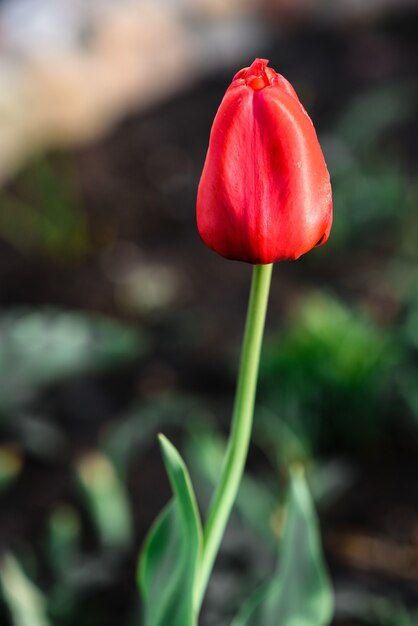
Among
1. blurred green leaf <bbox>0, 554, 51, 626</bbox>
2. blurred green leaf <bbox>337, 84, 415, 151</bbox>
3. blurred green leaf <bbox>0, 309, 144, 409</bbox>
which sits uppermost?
blurred green leaf <bbox>337, 84, 415, 151</bbox>

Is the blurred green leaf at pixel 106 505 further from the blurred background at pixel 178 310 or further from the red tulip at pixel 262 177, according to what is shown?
the red tulip at pixel 262 177

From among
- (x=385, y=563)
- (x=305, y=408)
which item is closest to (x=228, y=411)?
(x=305, y=408)

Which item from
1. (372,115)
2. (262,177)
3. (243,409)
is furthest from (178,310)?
(262,177)

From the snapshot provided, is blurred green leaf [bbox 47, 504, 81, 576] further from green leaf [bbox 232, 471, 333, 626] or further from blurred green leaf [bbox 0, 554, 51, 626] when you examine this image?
green leaf [bbox 232, 471, 333, 626]

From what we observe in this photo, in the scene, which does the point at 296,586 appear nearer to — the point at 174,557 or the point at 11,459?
the point at 174,557

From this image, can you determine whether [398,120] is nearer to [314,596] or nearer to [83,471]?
[83,471]

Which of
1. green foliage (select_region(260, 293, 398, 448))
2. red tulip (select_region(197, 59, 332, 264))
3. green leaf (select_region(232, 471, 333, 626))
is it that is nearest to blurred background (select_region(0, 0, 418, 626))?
green foliage (select_region(260, 293, 398, 448))
